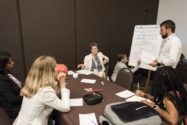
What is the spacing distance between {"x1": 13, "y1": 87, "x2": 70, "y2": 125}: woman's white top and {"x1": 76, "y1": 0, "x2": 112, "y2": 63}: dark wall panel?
2.28m

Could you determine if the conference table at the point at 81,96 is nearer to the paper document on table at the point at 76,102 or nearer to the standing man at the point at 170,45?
the paper document on table at the point at 76,102

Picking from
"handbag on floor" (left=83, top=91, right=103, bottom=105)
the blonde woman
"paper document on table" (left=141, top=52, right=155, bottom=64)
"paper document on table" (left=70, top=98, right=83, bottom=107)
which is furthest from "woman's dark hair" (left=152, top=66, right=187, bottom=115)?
"paper document on table" (left=141, top=52, right=155, bottom=64)

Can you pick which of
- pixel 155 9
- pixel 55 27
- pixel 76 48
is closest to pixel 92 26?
Answer: pixel 76 48

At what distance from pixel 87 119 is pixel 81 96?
1.43 feet

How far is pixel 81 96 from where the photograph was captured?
1583 mm


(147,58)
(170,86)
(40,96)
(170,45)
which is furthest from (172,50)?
(40,96)

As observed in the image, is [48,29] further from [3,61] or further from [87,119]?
[87,119]

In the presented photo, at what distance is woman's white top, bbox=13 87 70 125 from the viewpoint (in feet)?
3.92

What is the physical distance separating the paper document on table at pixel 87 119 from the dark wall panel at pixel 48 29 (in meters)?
2.17

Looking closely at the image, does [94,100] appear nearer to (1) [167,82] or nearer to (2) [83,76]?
(1) [167,82]

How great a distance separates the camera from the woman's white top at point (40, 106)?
1.19 m

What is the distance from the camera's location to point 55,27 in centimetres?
305

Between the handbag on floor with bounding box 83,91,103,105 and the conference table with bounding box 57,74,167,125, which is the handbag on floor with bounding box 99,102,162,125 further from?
the handbag on floor with bounding box 83,91,103,105

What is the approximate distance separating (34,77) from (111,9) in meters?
3.14
